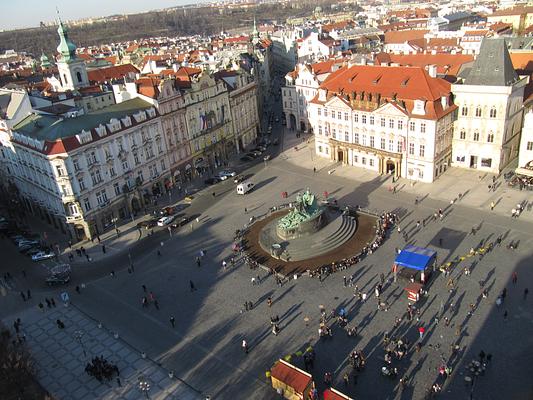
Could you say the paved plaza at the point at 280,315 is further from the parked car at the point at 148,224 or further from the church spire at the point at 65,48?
the church spire at the point at 65,48

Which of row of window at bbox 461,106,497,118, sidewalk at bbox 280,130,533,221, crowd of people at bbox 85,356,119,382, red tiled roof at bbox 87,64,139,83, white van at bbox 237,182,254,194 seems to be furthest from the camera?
red tiled roof at bbox 87,64,139,83

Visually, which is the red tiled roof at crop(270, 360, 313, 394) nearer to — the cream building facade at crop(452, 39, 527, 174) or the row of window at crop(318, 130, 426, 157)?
the row of window at crop(318, 130, 426, 157)

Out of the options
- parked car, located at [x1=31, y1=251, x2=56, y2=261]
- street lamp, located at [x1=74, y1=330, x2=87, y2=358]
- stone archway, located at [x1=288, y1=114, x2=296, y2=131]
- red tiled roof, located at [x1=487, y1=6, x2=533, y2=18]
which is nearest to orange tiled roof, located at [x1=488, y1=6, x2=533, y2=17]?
red tiled roof, located at [x1=487, y1=6, x2=533, y2=18]

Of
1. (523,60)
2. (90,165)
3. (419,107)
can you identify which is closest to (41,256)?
(90,165)

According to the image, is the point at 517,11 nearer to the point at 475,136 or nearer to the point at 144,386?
the point at 475,136

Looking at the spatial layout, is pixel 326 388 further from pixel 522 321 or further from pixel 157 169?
pixel 157 169

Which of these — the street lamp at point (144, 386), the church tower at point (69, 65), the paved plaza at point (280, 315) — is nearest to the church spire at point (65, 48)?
the church tower at point (69, 65)
